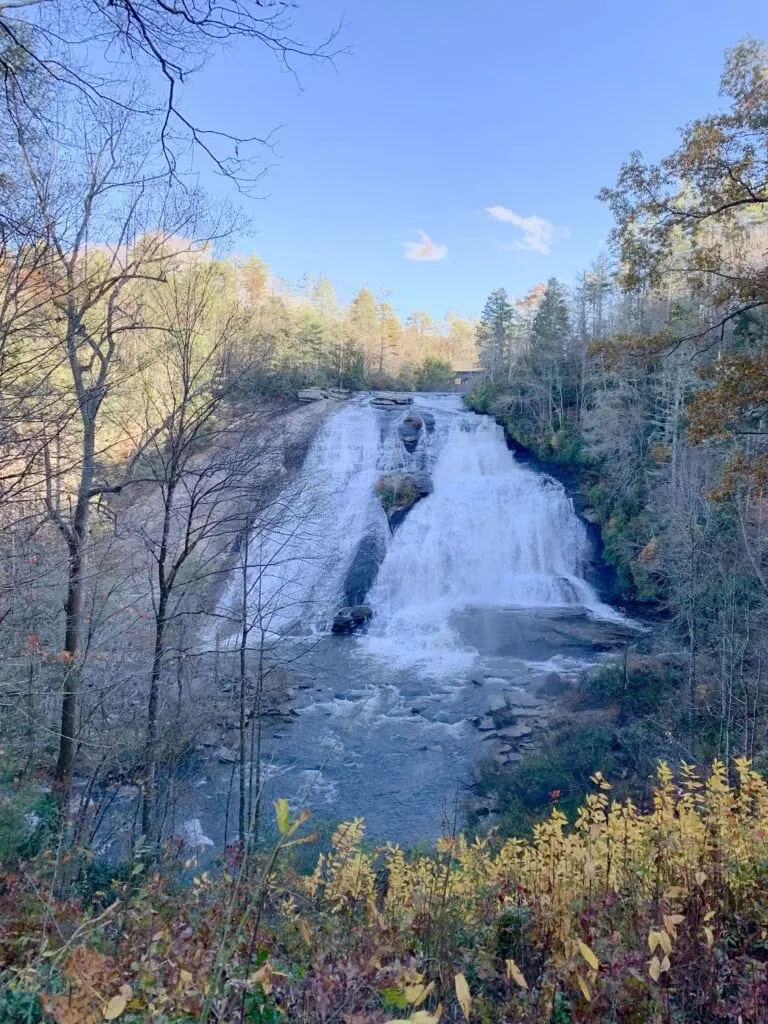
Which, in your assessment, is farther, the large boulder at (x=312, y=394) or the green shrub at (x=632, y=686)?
the large boulder at (x=312, y=394)

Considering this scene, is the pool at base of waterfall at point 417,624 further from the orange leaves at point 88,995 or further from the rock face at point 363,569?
the orange leaves at point 88,995

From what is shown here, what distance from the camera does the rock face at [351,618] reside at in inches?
681

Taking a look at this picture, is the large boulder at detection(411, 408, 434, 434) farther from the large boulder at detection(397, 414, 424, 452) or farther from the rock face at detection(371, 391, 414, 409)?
the rock face at detection(371, 391, 414, 409)

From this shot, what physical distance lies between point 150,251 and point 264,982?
6318mm

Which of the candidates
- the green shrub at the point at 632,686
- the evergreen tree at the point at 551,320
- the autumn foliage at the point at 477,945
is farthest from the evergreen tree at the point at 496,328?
the autumn foliage at the point at 477,945

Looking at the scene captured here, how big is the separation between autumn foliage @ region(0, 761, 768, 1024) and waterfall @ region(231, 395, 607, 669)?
11.6m

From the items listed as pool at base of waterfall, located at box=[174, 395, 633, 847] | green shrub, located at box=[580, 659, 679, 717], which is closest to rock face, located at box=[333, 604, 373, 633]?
pool at base of waterfall, located at box=[174, 395, 633, 847]

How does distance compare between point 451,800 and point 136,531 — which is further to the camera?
point 451,800

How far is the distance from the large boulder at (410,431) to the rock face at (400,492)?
2424 millimetres

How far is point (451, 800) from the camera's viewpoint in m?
9.28

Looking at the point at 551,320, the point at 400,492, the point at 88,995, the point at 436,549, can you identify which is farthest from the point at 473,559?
the point at 88,995

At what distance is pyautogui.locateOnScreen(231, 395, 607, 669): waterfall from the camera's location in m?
17.2

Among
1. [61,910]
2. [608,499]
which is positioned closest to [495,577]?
[608,499]

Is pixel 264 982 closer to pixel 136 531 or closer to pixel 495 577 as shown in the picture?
pixel 136 531
